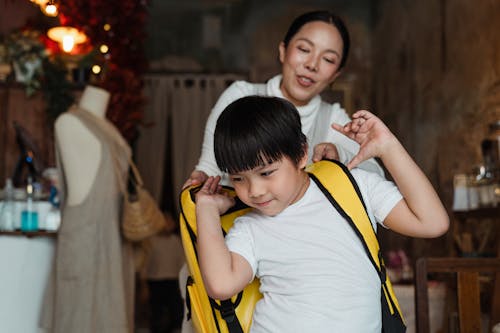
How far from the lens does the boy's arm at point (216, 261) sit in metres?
1.51

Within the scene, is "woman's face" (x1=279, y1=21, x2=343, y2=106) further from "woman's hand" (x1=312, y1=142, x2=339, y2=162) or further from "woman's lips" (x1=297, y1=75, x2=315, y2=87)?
"woman's hand" (x1=312, y1=142, x2=339, y2=162)

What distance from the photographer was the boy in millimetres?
1508

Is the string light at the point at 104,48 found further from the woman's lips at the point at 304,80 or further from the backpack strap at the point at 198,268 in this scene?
the backpack strap at the point at 198,268

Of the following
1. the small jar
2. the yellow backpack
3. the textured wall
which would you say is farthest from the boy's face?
the textured wall

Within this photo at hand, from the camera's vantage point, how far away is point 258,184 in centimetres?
153

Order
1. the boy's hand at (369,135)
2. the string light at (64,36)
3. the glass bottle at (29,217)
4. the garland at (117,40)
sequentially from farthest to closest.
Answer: the garland at (117,40)
the string light at (64,36)
the glass bottle at (29,217)
the boy's hand at (369,135)

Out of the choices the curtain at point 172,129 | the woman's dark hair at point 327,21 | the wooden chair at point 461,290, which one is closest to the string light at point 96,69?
the curtain at point 172,129

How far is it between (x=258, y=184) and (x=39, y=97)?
3.44 m

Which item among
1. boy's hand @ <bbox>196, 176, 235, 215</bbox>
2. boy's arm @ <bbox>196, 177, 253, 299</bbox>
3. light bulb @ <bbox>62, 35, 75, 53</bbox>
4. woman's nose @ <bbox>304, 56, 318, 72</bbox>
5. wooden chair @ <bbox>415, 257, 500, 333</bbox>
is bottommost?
wooden chair @ <bbox>415, 257, 500, 333</bbox>

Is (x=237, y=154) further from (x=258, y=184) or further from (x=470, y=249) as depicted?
(x=470, y=249)

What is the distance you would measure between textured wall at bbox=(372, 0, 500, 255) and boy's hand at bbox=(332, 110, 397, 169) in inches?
93.4

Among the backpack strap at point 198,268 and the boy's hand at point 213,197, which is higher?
the boy's hand at point 213,197

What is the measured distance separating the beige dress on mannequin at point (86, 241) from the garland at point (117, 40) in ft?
5.69

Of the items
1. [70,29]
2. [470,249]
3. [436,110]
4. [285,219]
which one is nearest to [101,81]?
[70,29]
